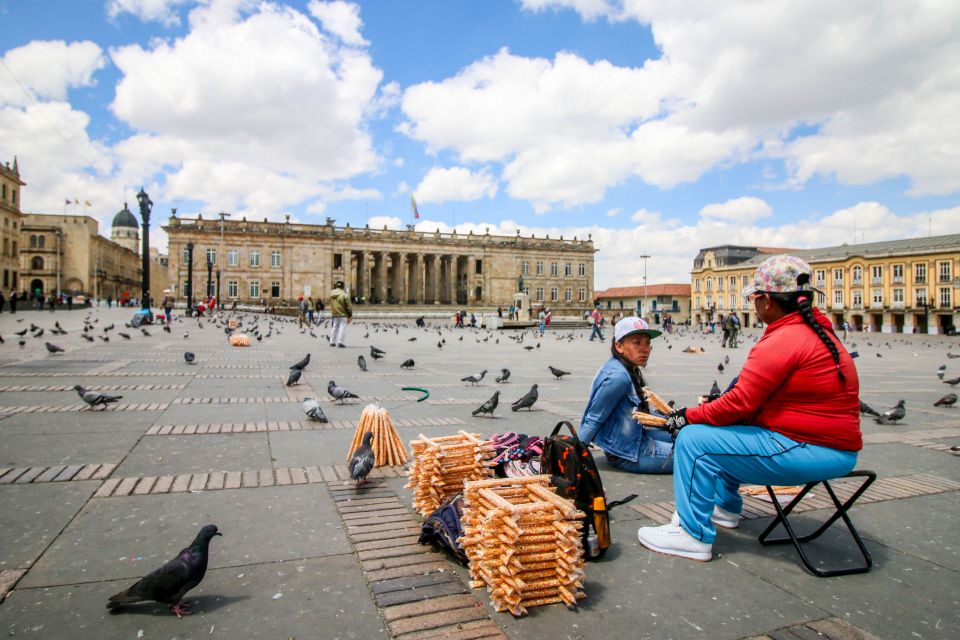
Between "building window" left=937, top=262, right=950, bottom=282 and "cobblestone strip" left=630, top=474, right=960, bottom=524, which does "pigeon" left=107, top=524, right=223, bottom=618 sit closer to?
"cobblestone strip" left=630, top=474, right=960, bottom=524

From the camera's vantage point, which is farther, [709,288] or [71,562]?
[709,288]

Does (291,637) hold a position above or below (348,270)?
below

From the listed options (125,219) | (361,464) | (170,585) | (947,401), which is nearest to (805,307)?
(361,464)

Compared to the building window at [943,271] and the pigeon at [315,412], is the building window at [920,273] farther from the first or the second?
the pigeon at [315,412]

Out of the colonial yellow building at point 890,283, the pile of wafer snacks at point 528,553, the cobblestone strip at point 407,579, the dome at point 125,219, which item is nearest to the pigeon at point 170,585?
the cobblestone strip at point 407,579

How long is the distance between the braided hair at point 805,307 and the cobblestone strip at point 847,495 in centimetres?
161

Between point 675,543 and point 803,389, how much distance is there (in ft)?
3.76

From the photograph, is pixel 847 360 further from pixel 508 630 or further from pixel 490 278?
pixel 490 278

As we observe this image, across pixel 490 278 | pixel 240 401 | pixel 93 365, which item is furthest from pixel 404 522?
pixel 490 278

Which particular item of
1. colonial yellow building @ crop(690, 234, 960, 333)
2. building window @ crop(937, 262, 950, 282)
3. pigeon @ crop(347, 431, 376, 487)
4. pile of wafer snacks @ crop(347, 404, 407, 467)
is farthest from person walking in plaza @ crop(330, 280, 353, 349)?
building window @ crop(937, 262, 950, 282)

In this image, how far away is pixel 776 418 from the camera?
10.4ft

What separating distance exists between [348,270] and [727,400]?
75.6 m

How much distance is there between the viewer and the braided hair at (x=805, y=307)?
10.0ft

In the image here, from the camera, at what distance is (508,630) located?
2621mm
